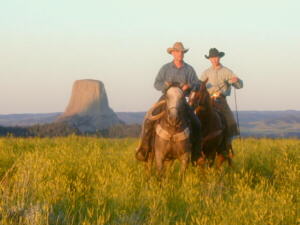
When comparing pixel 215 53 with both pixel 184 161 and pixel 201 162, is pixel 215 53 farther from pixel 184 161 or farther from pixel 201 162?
pixel 184 161

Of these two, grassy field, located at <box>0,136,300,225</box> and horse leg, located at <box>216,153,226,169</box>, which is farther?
horse leg, located at <box>216,153,226,169</box>

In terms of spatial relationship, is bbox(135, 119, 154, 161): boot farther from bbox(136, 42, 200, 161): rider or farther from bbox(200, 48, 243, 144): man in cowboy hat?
bbox(200, 48, 243, 144): man in cowboy hat

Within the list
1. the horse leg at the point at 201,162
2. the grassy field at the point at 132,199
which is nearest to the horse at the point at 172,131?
the grassy field at the point at 132,199

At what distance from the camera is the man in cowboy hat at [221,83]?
9.89m

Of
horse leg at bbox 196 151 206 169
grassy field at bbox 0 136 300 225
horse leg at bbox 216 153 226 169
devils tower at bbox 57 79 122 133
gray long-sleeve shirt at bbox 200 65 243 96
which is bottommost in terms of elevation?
devils tower at bbox 57 79 122 133

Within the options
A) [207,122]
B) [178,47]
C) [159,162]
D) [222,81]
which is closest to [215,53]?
[222,81]

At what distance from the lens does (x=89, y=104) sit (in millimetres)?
158500

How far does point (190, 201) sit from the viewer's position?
20.3 feet

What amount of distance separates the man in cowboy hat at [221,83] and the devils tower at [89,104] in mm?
132937

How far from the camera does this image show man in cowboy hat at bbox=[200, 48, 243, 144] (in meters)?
9.89

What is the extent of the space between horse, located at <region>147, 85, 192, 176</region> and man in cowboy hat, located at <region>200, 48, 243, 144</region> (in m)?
1.96

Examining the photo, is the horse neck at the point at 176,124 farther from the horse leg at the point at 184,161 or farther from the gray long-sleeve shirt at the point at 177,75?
the gray long-sleeve shirt at the point at 177,75

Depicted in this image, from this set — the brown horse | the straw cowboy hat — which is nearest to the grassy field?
the brown horse

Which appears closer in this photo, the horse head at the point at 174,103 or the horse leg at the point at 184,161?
the horse head at the point at 174,103
